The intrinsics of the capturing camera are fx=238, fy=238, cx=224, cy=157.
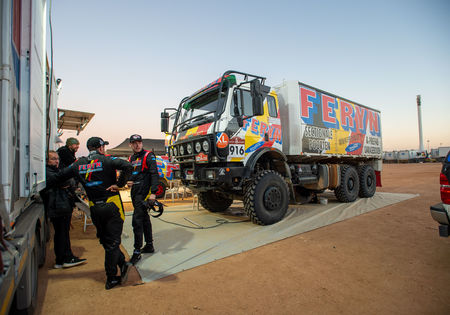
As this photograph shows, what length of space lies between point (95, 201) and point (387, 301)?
3300mm

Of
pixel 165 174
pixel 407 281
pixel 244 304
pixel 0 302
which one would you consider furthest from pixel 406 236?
pixel 165 174

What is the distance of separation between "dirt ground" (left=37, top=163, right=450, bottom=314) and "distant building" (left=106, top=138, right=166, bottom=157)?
1442cm

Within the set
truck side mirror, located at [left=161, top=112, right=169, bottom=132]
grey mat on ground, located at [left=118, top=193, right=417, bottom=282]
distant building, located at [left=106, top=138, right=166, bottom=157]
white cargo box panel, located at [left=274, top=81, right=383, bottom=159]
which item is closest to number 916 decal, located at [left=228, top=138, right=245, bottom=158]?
grey mat on ground, located at [left=118, top=193, right=417, bottom=282]

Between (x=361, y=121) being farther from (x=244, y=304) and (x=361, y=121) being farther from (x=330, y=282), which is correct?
(x=244, y=304)

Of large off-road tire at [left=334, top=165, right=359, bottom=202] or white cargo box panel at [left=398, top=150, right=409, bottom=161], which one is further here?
white cargo box panel at [left=398, top=150, right=409, bottom=161]

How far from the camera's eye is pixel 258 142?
5.29 m

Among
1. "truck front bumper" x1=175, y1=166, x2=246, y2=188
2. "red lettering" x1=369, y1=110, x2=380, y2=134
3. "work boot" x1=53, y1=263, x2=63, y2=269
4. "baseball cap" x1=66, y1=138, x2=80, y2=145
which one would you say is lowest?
"work boot" x1=53, y1=263, x2=63, y2=269

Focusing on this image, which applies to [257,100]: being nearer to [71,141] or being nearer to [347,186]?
[71,141]

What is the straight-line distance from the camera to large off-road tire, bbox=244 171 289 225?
506 centimetres

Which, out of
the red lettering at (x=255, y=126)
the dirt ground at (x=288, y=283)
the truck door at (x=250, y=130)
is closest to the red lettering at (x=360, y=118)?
the truck door at (x=250, y=130)

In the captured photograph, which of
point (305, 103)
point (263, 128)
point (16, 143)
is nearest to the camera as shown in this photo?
point (16, 143)

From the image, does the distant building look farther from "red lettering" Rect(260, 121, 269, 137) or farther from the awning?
"red lettering" Rect(260, 121, 269, 137)

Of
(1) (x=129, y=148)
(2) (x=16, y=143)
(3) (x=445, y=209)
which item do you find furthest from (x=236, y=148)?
(1) (x=129, y=148)

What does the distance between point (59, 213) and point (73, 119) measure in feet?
21.4
